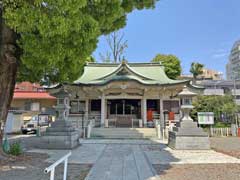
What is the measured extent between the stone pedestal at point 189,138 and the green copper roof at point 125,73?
7268 mm

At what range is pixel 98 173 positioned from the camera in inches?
231

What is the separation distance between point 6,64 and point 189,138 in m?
8.54

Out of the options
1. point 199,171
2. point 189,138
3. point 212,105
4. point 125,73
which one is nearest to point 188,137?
point 189,138

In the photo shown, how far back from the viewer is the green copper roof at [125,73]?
19.3 meters

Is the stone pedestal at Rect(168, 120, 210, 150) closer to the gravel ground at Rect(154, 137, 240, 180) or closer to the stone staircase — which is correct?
the gravel ground at Rect(154, 137, 240, 180)

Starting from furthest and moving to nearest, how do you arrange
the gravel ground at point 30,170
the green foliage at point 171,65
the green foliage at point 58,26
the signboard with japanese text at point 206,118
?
the green foliage at point 171,65, the signboard with japanese text at point 206,118, the gravel ground at point 30,170, the green foliage at point 58,26

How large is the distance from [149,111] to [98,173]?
14.7m

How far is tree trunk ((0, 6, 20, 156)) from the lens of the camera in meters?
6.44

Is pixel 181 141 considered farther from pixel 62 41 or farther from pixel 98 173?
pixel 62 41

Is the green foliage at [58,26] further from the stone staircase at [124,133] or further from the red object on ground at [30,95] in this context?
the red object on ground at [30,95]

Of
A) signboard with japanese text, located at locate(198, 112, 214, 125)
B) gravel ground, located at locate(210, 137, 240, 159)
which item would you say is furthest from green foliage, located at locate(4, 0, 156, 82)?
signboard with japanese text, located at locate(198, 112, 214, 125)

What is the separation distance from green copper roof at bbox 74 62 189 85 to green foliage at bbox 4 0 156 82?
11.7 metres

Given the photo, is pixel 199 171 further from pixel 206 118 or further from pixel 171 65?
pixel 171 65

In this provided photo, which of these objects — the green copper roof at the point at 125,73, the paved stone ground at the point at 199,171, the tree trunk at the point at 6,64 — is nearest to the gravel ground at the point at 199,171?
the paved stone ground at the point at 199,171
